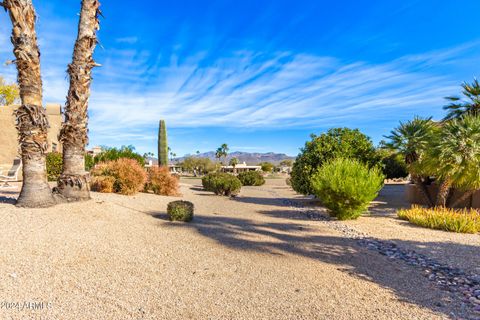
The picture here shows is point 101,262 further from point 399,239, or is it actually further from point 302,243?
point 399,239

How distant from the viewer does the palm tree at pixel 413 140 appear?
39.6ft

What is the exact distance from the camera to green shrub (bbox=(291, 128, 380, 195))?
1334 centimetres

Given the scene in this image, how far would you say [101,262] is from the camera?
5000 millimetres

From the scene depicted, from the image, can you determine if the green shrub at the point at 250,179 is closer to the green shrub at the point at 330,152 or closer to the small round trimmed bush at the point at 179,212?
the green shrub at the point at 330,152

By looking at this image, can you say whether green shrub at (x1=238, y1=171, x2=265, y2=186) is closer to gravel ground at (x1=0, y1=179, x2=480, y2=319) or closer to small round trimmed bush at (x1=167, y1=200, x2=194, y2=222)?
small round trimmed bush at (x1=167, y1=200, x2=194, y2=222)

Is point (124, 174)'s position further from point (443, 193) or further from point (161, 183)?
point (443, 193)

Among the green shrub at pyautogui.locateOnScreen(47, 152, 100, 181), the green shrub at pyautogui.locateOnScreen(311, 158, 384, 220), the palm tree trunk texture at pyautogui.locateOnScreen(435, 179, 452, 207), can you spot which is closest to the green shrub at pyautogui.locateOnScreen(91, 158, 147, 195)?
the green shrub at pyautogui.locateOnScreen(47, 152, 100, 181)

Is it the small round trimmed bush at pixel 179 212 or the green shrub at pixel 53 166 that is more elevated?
the green shrub at pixel 53 166

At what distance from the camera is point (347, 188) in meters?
9.53

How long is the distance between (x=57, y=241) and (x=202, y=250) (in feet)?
9.44

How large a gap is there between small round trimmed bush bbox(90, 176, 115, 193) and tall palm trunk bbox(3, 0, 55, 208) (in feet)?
15.0

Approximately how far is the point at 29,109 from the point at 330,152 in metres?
11.5

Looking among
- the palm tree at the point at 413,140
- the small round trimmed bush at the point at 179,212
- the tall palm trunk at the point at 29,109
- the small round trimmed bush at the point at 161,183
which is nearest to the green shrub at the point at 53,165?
the small round trimmed bush at the point at 161,183

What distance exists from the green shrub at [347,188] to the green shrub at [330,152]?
123 inches
